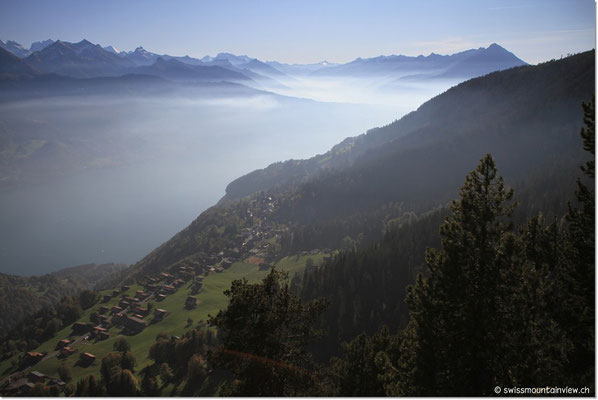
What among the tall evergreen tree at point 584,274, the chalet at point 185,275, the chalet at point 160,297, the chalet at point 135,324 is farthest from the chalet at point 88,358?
the tall evergreen tree at point 584,274

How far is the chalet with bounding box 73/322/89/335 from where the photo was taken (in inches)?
3910

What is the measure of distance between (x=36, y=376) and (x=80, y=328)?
26711mm

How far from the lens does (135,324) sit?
94.5 m

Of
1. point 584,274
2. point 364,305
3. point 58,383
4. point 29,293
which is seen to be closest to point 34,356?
point 58,383

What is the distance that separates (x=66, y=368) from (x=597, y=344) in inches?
3344

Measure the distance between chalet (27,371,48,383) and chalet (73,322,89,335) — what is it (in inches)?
851

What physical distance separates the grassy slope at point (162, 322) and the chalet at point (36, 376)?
2180mm

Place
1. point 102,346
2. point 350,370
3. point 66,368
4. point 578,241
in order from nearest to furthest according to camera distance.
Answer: point 578,241 < point 350,370 < point 66,368 < point 102,346

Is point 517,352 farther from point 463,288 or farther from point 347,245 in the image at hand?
point 347,245

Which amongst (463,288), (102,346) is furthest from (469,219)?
(102,346)

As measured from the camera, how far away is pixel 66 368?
2817 inches

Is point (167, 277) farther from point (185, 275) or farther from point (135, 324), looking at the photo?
point (135, 324)

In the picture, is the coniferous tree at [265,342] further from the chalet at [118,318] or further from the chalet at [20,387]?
the chalet at [118,318]

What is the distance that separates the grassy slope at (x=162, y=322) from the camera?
78.2m
